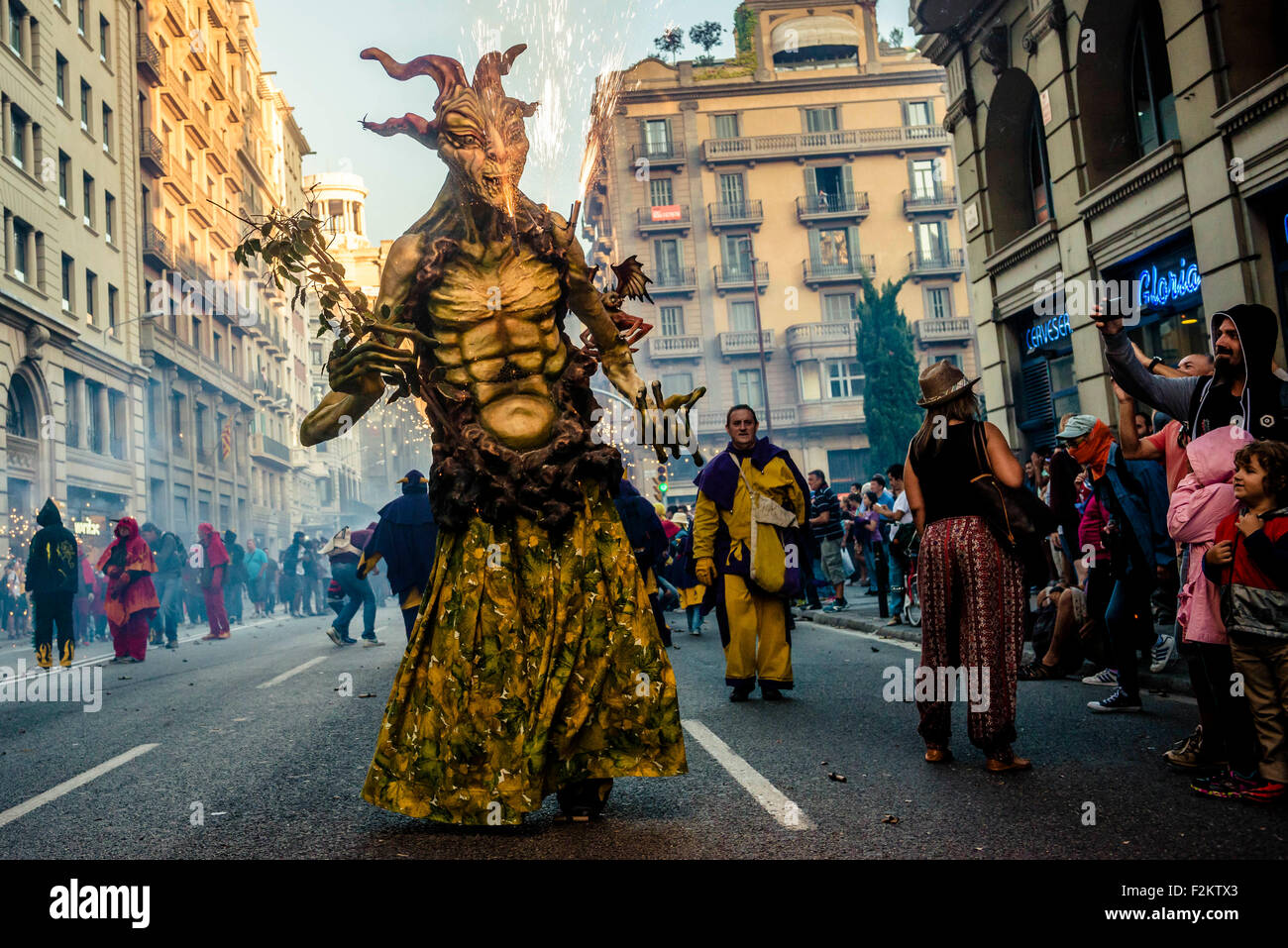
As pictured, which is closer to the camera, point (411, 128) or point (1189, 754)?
point (411, 128)

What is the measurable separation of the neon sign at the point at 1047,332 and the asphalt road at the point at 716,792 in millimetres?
10129

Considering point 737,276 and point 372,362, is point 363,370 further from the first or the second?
point 737,276

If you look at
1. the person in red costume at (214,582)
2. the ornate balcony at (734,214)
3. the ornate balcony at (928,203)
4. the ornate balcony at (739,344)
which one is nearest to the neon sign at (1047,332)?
the person in red costume at (214,582)

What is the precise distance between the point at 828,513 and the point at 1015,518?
10.3 m

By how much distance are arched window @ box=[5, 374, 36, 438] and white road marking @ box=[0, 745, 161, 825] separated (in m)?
21.7

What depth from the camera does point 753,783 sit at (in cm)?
519

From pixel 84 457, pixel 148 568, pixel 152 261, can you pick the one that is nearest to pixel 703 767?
pixel 148 568

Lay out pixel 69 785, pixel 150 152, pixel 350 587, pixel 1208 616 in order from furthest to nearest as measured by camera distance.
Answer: pixel 150 152, pixel 350 587, pixel 69 785, pixel 1208 616

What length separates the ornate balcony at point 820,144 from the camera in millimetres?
55812

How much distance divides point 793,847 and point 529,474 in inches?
64.2

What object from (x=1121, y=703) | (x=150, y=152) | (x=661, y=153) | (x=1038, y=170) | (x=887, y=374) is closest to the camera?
(x=1121, y=703)

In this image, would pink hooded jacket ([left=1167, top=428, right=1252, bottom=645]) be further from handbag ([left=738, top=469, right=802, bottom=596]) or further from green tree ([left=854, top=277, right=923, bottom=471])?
green tree ([left=854, top=277, right=923, bottom=471])

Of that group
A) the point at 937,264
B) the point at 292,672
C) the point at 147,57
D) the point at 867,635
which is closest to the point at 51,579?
the point at 292,672

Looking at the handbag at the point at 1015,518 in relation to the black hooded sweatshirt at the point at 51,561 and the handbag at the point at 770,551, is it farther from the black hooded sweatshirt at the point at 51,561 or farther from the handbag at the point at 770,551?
the black hooded sweatshirt at the point at 51,561
